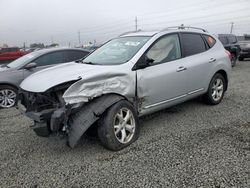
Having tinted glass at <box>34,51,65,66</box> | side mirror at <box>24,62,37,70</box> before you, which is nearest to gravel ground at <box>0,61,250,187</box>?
side mirror at <box>24,62,37,70</box>

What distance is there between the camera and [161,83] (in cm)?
426

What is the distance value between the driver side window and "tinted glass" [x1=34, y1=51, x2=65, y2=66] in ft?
11.9

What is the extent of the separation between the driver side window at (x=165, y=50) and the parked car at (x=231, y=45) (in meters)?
9.80

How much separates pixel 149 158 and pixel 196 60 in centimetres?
241

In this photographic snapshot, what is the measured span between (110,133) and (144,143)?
2.18 ft

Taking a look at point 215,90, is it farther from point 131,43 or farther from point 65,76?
point 65,76

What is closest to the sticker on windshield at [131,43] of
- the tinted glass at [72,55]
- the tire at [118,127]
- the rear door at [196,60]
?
the rear door at [196,60]

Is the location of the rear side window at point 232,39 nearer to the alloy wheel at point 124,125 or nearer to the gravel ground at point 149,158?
the gravel ground at point 149,158

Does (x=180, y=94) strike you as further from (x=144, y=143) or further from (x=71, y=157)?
(x=71, y=157)

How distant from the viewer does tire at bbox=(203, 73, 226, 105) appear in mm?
5470

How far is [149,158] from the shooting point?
3.42 meters

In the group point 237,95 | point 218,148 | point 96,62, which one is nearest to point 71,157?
point 96,62

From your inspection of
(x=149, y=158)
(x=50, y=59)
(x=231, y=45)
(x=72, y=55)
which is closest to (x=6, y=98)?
(x=50, y=59)

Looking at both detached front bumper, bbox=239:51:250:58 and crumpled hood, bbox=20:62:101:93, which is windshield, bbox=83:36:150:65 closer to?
crumpled hood, bbox=20:62:101:93
